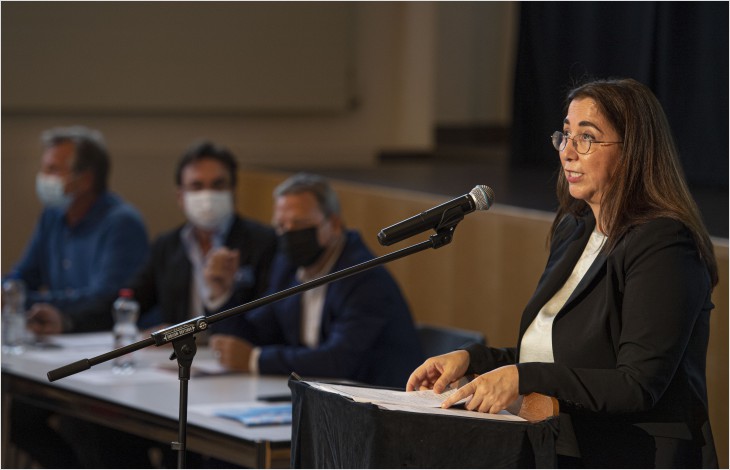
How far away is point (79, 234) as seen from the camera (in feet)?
16.3

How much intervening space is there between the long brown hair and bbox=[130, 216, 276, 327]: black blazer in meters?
2.31

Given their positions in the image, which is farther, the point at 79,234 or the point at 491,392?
the point at 79,234

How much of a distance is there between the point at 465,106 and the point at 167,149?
3.10 m

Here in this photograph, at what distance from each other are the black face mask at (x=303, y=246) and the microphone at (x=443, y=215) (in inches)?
66.5

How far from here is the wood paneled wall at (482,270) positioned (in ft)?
11.5

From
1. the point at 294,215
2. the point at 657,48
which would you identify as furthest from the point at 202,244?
the point at 657,48

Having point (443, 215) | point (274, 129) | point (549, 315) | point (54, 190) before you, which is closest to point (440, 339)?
point (549, 315)

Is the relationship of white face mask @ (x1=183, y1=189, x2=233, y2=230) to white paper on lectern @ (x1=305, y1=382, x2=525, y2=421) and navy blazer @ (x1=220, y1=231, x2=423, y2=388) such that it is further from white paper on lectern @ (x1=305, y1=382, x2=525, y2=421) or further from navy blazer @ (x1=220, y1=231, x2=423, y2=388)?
white paper on lectern @ (x1=305, y1=382, x2=525, y2=421)

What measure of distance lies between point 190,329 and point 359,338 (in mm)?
1539

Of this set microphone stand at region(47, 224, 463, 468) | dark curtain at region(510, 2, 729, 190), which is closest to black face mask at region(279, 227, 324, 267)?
dark curtain at region(510, 2, 729, 190)

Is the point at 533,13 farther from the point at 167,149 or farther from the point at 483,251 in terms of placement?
the point at 167,149

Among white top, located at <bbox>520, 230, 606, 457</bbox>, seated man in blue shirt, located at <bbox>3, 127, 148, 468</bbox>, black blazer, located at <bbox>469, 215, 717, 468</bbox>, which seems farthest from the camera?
seated man in blue shirt, located at <bbox>3, 127, 148, 468</bbox>

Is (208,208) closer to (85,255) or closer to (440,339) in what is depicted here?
(85,255)

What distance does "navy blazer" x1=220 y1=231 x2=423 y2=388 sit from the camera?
3518 millimetres
